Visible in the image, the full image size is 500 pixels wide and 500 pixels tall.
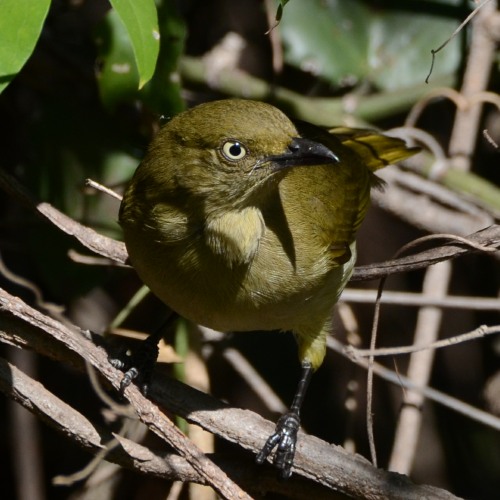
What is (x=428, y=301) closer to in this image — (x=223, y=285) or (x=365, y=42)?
(x=223, y=285)

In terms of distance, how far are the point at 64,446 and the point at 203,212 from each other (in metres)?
2.57

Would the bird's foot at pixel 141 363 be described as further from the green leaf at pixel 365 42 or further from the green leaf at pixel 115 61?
the green leaf at pixel 365 42

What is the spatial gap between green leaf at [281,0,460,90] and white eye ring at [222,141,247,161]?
1.97 metres

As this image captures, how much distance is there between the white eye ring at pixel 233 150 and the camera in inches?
115

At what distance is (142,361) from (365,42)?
238 cm

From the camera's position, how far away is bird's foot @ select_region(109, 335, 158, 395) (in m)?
3.21

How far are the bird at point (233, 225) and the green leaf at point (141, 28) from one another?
54 centimetres

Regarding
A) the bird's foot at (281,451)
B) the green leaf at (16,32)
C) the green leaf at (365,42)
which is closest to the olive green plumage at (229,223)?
the bird's foot at (281,451)

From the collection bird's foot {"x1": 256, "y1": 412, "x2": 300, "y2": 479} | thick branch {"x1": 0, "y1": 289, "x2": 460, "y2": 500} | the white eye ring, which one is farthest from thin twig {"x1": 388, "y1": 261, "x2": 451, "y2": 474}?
the white eye ring

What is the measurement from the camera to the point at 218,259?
3041 mm

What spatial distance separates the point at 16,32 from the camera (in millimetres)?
2350

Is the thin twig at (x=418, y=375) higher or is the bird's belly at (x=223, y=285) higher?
the thin twig at (x=418, y=375)

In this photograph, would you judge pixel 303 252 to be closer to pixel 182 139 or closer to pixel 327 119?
pixel 182 139

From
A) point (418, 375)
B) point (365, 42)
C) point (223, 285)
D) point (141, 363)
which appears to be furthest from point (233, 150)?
point (365, 42)
